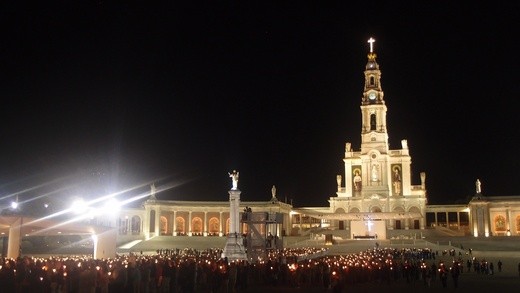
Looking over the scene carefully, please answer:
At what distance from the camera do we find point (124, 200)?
78.0 m

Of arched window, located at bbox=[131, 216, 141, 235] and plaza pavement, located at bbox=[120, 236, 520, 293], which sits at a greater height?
arched window, located at bbox=[131, 216, 141, 235]

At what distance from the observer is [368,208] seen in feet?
249

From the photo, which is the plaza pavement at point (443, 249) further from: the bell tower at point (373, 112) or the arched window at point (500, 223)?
the bell tower at point (373, 112)

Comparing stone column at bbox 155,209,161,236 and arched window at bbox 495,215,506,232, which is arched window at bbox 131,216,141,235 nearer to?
stone column at bbox 155,209,161,236

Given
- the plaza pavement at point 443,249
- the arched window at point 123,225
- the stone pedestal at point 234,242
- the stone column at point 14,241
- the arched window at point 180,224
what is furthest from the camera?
the arched window at point 180,224

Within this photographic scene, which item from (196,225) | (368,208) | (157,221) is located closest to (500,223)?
(368,208)

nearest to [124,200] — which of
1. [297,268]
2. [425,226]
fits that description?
[425,226]

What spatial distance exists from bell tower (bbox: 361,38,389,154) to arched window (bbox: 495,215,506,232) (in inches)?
654

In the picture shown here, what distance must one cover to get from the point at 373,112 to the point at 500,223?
2229 cm

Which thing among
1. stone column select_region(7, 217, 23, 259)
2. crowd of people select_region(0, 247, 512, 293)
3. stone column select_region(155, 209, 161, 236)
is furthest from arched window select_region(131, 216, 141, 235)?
crowd of people select_region(0, 247, 512, 293)

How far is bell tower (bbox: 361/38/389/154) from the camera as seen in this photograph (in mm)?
79438

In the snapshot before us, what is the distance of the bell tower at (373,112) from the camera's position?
261ft

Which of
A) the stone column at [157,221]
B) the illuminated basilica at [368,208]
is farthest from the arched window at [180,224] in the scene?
the stone column at [157,221]

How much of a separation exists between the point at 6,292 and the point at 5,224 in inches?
658
